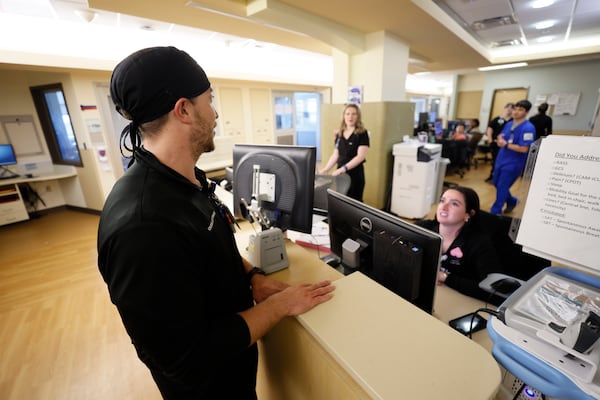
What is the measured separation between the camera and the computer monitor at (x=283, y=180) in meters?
1.18

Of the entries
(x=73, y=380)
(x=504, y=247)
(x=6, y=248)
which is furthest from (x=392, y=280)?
(x=6, y=248)

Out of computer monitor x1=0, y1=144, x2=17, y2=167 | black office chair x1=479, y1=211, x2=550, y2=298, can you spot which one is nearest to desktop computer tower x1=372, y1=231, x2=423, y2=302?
black office chair x1=479, y1=211, x2=550, y2=298

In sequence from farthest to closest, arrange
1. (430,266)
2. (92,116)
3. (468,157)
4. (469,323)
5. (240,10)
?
(468,157)
(92,116)
(240,10)
(469,323)
(430,266)

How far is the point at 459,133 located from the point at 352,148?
17.0 feet

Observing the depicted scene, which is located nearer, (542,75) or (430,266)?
(430,266)

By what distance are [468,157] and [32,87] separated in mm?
9155

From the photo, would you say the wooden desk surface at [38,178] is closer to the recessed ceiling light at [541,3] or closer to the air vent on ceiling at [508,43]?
the recessed ceiling light at [541,3]

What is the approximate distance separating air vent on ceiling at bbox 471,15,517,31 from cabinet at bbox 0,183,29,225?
7.51 m

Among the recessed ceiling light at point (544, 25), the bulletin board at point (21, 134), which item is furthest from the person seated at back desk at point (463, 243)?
the bulletin board at point (21, 134)

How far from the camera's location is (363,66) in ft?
12.8

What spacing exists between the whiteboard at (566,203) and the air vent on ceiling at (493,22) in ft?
15.0

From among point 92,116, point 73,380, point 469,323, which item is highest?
point 92,116

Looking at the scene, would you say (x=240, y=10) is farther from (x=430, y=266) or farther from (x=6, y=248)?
(x=6, y=248)

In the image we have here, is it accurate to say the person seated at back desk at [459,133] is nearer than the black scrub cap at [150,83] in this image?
No
